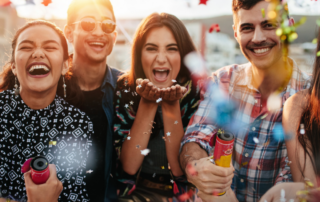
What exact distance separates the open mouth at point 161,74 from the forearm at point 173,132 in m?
0.33

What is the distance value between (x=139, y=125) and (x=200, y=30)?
1229 cm

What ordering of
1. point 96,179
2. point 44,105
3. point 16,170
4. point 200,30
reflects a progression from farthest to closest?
point 200,30
point 96,179
point 44,105
point 16,170

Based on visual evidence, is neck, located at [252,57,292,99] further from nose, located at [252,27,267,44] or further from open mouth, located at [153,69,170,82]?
open mouth, located at [153,69,170,82]

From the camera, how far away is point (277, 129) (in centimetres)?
229

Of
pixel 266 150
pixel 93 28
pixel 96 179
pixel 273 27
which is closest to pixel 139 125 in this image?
pixel 96 179

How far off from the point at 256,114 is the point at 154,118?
1079mm

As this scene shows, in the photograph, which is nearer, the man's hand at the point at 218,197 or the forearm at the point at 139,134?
the man's hand at the point at 218,197

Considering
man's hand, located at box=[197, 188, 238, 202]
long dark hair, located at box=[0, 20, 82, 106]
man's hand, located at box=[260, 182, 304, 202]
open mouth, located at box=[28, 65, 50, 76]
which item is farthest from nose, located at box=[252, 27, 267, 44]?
open mouth, located at box=[28, 65, 50, 76]

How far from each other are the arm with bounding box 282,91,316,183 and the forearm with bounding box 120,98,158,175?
122cm

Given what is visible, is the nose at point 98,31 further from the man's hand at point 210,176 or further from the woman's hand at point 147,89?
the man's hand at point 210,176

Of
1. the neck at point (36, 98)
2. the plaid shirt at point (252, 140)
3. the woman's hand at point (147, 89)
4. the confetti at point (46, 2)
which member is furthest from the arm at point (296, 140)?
the confetti at point (46, 2)

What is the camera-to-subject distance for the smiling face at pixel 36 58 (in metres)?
2.17

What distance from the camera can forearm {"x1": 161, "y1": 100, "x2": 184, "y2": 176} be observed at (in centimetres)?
245

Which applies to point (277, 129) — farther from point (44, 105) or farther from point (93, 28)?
point (44, 105)
